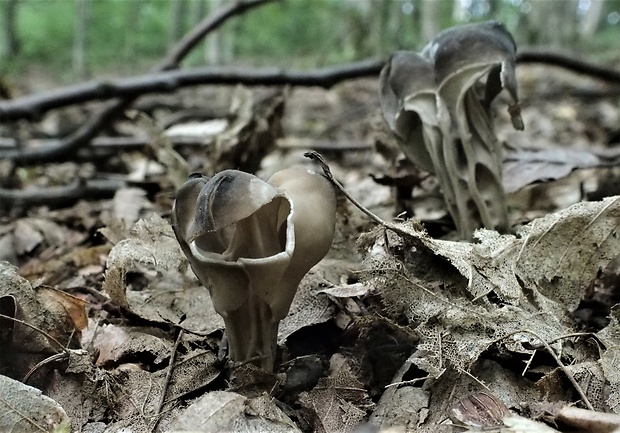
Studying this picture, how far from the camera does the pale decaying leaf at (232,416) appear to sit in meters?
1.20

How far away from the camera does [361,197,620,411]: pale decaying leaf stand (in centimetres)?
140

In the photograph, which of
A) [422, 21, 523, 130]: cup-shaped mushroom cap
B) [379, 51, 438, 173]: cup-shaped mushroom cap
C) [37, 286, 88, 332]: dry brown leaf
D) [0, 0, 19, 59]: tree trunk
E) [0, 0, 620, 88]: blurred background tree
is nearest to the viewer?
[37, 286, 88, 332]: dry brown leaf

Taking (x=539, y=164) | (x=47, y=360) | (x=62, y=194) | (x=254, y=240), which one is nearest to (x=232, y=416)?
(x=254, y=240)

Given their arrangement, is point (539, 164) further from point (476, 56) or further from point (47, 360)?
point (47, 360)

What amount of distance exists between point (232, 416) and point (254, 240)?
13.9 inches

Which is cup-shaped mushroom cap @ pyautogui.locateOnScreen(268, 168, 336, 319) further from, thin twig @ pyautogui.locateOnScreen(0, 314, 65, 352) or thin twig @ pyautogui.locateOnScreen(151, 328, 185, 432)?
thin twig @ pyautogui.locateOnScreen(0, 314, 65, 352)

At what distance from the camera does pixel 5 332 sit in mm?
1435

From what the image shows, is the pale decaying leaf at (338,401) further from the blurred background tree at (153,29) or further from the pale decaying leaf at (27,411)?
the blurred background tree at (153,29)

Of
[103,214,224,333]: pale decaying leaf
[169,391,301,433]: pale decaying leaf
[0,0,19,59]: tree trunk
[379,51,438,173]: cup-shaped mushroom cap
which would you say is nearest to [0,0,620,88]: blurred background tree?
[0,0,19,59]: tree trunk

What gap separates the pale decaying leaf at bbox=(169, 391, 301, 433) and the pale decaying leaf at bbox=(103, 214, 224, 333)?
0.36m

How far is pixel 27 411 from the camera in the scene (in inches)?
48.3

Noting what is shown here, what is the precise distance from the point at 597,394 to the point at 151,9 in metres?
31.7

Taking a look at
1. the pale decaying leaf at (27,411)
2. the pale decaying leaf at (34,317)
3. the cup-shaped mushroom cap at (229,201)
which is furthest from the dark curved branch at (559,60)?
the pale decaying leaf at (27,411)

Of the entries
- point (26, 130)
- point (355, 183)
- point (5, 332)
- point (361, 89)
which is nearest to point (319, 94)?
point (361, 89)
